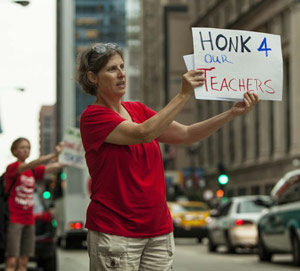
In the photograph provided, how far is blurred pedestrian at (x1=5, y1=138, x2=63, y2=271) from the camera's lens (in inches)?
422

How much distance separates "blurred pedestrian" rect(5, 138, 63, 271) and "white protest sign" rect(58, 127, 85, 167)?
1.26 ft

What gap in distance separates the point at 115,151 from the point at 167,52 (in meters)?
104

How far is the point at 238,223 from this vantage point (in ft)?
80.4

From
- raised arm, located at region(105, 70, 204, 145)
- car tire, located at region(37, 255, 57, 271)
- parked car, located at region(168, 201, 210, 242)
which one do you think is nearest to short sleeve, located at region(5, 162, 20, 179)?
car tire, located at region(37, 255, 57, 271)

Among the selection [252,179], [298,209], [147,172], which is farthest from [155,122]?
[252,179]

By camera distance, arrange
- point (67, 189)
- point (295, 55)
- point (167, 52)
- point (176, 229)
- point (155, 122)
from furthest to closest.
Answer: point (167, 52)
point (295, 55)
point (176, 229)
point (67, 189)
point (155, 122)

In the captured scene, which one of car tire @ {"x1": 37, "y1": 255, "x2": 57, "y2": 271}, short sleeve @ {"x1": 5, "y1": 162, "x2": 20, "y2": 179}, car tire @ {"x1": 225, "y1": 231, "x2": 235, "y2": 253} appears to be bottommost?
car tire @ {"x1": 225, "y1": 231, "x2": 235, "y2": 253}

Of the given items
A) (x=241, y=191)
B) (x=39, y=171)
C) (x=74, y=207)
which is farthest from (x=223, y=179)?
(x=241, y=191)

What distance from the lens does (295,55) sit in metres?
56.8

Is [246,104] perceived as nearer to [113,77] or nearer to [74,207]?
[113,77]

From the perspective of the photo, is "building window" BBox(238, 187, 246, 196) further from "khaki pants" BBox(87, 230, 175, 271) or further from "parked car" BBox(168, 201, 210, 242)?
"khaki pants" BBox(87, 230, 175, 271)

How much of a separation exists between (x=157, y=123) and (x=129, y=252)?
65 cm

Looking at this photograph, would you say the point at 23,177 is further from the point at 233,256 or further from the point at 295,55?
the point at 295,55

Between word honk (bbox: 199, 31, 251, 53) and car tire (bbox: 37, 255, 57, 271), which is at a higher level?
word honk (bbox: 199, 31, 251, 53)
